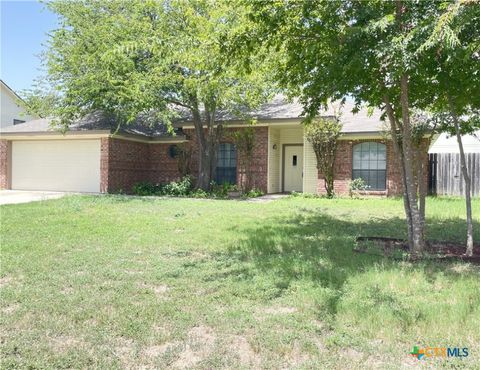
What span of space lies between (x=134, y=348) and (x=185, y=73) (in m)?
14.2

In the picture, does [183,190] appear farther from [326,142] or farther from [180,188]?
[326,142]

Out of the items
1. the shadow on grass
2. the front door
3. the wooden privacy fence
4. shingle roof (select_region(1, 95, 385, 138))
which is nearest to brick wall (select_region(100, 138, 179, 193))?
shingle roof (select_region(1, 95, 385, 138))

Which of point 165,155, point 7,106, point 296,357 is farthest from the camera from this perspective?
point 7,106

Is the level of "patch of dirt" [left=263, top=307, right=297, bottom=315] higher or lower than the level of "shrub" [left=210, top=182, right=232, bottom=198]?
lower

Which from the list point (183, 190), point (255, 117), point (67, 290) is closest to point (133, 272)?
point (67, 290)

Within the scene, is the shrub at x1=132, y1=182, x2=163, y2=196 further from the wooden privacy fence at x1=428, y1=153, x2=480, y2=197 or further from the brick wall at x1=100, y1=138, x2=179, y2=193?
the wooden privacy fence at x1=428, y1=153, x2=480, y2=197

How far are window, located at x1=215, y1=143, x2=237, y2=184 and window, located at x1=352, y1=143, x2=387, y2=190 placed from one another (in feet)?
17.9

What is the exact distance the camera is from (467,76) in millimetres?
5809

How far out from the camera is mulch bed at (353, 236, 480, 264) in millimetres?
6078

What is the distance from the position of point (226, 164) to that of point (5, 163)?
1114 cm

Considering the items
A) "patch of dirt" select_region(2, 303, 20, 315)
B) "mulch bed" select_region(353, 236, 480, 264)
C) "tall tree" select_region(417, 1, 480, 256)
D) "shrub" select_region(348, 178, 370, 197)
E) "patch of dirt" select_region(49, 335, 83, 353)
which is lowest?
"patch of dirt" select_region(49, 335, 83, 353)

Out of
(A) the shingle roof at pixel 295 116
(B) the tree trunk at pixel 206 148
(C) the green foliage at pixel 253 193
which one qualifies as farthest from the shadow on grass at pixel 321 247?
(B) the tree trunk at pixel 206 148

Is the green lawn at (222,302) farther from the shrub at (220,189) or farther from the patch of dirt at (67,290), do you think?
the shrub at (220,189)

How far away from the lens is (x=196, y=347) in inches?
125
